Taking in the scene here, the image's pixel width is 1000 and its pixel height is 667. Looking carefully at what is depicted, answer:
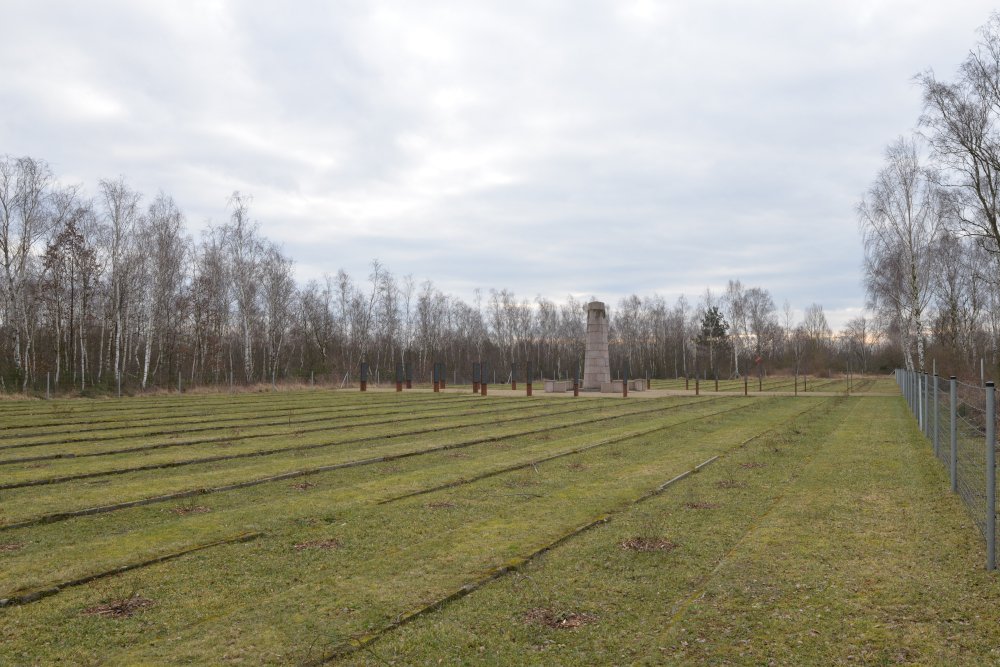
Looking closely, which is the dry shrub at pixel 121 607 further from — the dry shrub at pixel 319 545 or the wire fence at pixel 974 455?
the wire fence at pixel 974 455

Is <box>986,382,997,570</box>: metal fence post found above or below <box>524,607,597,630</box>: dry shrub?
above

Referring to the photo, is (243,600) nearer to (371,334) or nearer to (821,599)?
(821,599)

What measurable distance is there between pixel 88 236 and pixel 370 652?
162 ft

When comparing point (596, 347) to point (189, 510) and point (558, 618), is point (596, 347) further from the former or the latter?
point (558, 618)

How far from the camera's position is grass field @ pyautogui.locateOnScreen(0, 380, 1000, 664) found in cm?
438

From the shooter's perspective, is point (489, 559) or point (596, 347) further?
point (596, 347)

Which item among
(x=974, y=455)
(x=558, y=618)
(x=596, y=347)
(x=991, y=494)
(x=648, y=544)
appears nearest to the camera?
(x=558, y=618)

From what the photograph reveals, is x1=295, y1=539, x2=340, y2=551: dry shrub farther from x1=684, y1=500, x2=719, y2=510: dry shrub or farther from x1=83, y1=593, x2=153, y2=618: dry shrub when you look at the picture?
x1=684, y1=500, x2=719, y2=510: dry shrub

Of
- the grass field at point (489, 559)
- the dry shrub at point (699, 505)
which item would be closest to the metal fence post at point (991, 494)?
the grass field at point (489, 559)

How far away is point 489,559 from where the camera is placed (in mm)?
6156

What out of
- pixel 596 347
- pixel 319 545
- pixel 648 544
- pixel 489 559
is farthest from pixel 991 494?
pixel 596 347

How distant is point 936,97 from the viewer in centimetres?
2428

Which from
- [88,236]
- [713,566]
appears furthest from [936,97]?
[88,236]

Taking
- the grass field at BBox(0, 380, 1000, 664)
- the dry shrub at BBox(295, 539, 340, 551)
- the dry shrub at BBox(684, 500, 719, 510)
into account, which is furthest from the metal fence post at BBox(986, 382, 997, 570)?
the dry shrub at BBox(295, 539, 340, 551)
